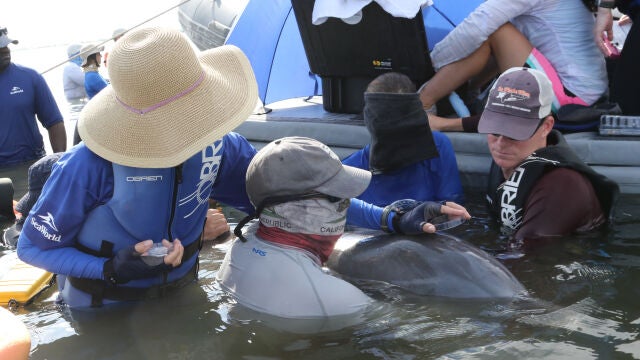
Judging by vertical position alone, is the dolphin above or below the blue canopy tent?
below

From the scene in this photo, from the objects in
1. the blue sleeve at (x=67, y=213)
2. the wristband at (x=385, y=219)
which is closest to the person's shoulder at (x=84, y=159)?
the blue sleeve at (x=67, y=213)

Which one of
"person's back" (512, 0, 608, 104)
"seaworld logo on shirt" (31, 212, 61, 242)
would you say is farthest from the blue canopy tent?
"seaworld logo on shirt" (31, 212, 61, 242)

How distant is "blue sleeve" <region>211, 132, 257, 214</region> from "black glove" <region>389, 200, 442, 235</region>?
68cm

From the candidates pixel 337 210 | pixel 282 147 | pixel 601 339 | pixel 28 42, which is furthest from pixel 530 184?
pixel 28 42

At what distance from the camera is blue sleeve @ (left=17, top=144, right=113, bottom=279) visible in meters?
2.54

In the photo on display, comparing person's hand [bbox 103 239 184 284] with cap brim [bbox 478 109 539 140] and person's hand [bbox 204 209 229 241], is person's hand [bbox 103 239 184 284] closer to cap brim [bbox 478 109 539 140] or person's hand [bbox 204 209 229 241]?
person's hand [bbox 204 209 229 241]

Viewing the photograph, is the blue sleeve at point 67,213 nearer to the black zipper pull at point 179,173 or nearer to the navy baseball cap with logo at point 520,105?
the black zipper pull at point 179,173

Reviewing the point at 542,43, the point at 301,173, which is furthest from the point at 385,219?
the point at 542,43

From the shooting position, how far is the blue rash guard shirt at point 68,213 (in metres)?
2.54

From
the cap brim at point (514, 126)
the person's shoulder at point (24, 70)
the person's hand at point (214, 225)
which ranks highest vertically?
the person's shoulder at point (24, 70)

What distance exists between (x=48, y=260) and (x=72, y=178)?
327 millimetres

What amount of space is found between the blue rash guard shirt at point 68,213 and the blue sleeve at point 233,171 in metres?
0.53

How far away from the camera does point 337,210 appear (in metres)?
2.71

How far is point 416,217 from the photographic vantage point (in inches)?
116
